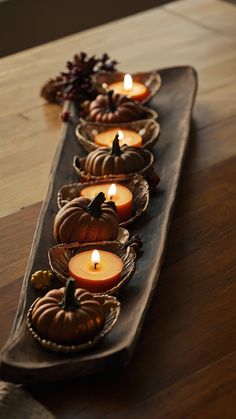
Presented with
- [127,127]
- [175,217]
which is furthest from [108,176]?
[127,127]

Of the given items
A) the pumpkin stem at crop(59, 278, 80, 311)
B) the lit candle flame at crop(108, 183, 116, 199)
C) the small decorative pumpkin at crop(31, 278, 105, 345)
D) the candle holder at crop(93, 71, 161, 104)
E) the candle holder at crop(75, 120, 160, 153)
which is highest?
the pumpkin stem at crop(59, 278, 80, 311)

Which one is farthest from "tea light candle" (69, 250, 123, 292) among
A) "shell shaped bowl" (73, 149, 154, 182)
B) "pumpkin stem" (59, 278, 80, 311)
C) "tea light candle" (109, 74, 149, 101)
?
"tea light candle" (109, 74, 149, 101)

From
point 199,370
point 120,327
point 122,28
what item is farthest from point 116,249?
point 122,28

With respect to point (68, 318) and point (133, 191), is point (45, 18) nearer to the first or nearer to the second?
point (133, 191)

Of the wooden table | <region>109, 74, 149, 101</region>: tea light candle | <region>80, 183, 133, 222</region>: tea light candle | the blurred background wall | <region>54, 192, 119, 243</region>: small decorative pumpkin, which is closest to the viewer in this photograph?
the wooden table

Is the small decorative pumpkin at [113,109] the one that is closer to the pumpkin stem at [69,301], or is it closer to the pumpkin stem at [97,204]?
the pumpkin stem at [97,204]

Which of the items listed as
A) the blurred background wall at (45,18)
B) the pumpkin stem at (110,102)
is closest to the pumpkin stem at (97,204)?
the pumpkin stem at (110,102)

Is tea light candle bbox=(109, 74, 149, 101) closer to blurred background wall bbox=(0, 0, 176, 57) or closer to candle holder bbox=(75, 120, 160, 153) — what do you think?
candle holder bbox=(75, 120, 160, 153)
